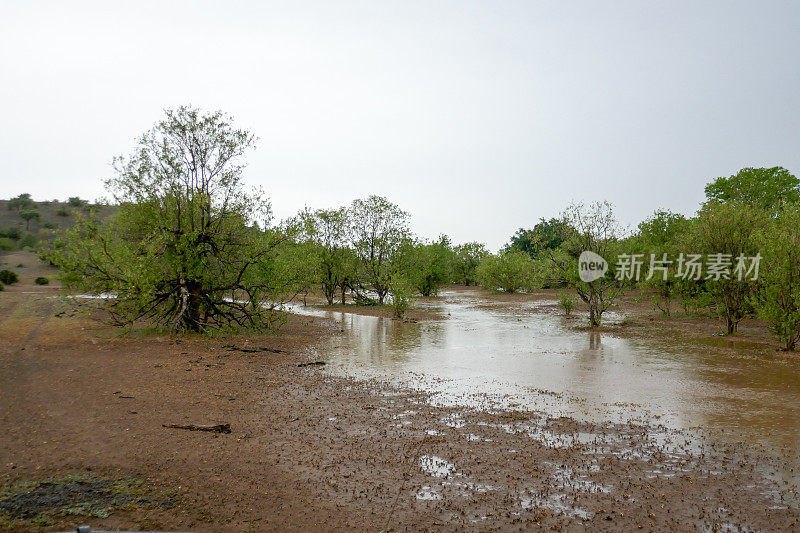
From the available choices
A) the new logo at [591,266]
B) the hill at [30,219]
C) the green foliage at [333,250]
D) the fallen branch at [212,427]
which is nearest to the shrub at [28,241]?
the hill at [30,219]

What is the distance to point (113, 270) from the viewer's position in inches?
570

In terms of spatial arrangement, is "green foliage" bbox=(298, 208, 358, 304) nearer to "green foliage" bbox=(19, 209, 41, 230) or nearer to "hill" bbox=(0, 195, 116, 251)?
"hill" bbox=(0, 195, 116, 251)

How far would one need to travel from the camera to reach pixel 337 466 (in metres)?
5.83

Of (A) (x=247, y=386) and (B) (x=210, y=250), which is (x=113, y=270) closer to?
(B) (x=210, y=250)

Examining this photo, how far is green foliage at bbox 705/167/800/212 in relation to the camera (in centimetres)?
4012

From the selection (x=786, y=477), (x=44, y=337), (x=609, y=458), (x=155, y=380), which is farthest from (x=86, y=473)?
(x=44, y=337)

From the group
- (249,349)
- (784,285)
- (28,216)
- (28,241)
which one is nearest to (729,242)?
(784,285)

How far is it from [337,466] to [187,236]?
40.9 feet

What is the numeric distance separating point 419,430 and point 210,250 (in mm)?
12295

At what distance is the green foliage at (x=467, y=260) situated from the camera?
6669cm

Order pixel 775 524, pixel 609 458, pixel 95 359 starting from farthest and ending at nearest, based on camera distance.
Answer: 1. pixel 95 359
2. pixel 609 458
3. pixel 775 524

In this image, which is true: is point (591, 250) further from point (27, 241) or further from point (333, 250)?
point (27, 241)

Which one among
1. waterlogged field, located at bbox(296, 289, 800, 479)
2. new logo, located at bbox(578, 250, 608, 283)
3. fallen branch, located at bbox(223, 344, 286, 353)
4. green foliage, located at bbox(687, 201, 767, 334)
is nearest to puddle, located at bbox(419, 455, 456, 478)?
waterlogged field, located at bbox(296, 289, 800, 479)

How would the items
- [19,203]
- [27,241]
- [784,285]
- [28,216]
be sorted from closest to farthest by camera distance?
1. [784,285]
2. [27,241]
3. [28,216]
4. [19,203]
